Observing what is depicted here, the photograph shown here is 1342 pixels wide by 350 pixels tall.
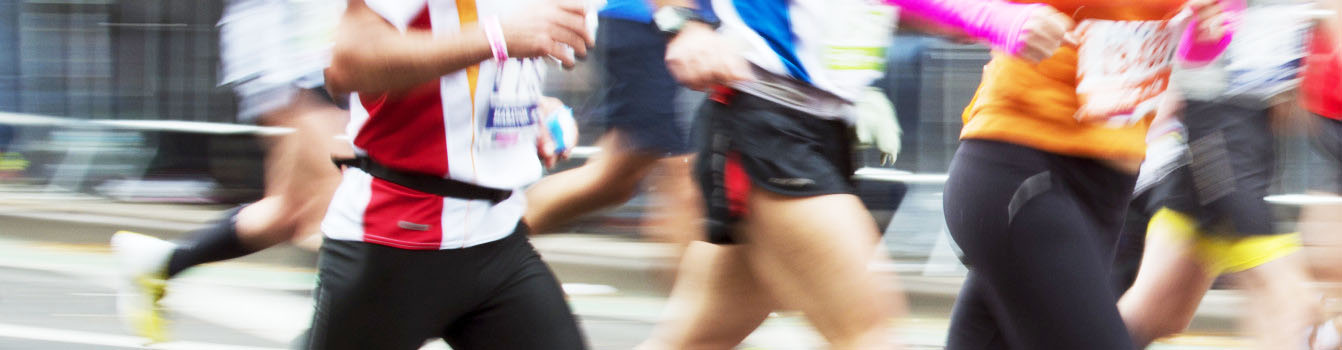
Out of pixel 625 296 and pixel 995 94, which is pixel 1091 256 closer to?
pixel 995 94

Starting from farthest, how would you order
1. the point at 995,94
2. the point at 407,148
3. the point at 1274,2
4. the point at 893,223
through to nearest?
the point at 893,223 < the point at 1274,2 < the point at 995,94 < the point at 407,148

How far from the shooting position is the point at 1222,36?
10.3 feet

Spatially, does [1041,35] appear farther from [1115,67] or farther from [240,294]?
[240,294]

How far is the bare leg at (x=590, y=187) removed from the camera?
14.9 ft

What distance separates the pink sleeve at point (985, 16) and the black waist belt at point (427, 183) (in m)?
0.82

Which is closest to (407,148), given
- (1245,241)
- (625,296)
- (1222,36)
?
(1222,36)

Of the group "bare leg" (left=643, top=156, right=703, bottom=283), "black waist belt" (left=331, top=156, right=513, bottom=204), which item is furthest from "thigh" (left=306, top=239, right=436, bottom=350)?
"bare leg" (left=643, top=156, right=703, bottom=283)

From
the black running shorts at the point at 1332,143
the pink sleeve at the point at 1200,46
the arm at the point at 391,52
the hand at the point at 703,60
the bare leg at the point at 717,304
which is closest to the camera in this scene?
the arm at the point at 391,52

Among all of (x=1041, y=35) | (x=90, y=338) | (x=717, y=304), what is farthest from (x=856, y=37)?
(x=90, y=338)

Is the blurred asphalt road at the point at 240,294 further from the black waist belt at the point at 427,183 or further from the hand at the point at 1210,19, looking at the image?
the black waist belt at the point at 427,183

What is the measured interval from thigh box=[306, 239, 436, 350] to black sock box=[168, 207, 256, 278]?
2309 mm

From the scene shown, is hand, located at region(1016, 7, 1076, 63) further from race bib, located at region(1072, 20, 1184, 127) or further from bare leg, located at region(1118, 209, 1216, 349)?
bare leg, located at region(1118, 209, 1216, 349)

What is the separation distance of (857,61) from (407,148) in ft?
2.82

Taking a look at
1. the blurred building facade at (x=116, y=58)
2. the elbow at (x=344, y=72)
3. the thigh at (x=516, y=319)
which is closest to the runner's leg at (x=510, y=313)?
the thigh at (x=516, y=319)
